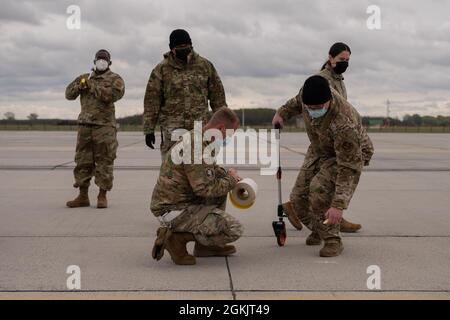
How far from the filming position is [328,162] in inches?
225

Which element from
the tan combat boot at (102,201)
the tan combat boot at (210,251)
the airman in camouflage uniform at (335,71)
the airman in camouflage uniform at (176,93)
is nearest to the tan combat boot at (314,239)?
the tan combat boot at (210,251)

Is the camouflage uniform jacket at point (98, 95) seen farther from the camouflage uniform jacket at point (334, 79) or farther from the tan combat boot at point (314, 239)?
the tan combat boot at point (314, 239)

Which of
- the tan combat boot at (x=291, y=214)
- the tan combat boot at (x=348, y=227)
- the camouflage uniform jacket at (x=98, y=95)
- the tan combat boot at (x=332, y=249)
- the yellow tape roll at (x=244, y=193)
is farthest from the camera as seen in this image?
the camouflage uniform jacket at (x=98, y=95)

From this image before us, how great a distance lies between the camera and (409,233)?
657cm

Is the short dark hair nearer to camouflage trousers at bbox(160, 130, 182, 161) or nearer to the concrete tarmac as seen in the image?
the concrete tarmac

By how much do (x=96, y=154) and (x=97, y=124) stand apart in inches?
14.7

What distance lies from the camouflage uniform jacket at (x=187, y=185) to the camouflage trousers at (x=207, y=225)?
0.31ft

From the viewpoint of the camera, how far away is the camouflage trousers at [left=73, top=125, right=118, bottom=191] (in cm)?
822

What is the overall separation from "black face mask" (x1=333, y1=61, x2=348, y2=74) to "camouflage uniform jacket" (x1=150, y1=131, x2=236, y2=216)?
5.68ft

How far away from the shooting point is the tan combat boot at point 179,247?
523 cm

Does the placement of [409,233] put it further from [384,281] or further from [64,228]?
[64,228]

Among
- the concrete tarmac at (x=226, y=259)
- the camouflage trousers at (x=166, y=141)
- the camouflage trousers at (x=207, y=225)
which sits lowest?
the concrete tarmac at (x=226, y=259)

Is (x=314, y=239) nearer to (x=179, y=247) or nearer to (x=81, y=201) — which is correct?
(x=179, y=247)

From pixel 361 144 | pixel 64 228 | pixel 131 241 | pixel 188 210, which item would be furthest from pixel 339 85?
pixel 64 228
